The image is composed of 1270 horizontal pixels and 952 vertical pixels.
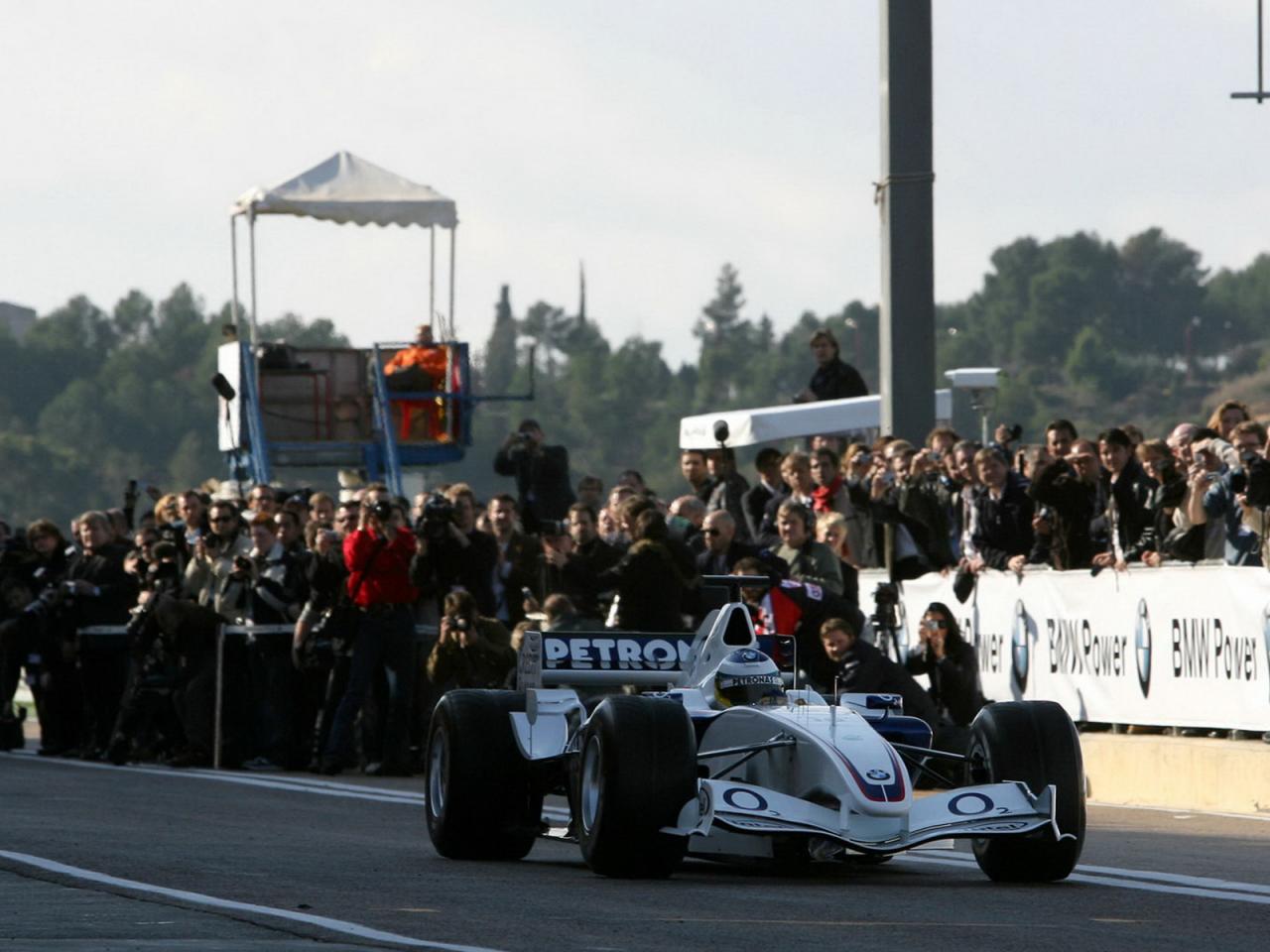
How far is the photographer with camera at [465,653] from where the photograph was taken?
1917 centimetres

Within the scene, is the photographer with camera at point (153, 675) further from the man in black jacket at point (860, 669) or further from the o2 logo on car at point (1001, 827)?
the o2 logo on car at point (1001, 827)

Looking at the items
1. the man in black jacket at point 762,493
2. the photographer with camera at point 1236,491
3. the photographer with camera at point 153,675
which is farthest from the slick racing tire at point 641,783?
the photographer with camera at point 153,675

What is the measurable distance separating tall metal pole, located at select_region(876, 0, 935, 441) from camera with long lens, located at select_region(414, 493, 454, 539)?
422cm

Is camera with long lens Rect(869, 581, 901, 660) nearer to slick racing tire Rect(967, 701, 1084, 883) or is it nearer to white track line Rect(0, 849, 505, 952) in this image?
slick racing tire Rect(967, 701, 1084, 883)

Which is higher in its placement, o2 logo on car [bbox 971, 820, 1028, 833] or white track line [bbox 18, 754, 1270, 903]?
o2 logo on car [bbox 971, 820, 1028, 833]

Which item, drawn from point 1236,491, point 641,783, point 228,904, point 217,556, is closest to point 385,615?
point 217,556

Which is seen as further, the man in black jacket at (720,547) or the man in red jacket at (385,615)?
the man in red jacket at (385,615)

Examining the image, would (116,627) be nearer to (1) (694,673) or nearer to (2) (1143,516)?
(2) (1143,516)

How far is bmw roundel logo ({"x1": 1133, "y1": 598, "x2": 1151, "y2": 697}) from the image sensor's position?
57.3 feet

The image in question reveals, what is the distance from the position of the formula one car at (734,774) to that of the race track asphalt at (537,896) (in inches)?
6.8

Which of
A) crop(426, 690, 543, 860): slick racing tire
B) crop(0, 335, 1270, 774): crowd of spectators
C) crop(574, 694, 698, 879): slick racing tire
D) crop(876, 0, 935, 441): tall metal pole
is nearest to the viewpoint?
crop(574, 694, 698, 879): slick racing tire

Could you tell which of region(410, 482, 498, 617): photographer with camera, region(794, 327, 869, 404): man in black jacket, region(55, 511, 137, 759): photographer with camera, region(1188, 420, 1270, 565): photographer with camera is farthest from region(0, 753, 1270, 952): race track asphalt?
region(794, 327, 869, 404): man in black jacket

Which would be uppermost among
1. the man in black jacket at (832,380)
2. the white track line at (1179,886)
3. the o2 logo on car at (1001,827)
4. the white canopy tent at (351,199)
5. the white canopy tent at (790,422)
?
the white canopy tent at (351,199)

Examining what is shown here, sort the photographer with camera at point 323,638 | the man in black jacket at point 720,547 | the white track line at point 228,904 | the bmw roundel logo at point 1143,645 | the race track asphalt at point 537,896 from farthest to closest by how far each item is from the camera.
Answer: the photographer with camera at point 323,638
the man in black jacket at point 720,547
the bmw roundel logo at point 1143,645
the race track asphalt at point 537,896
the white track line at point 228,904
